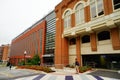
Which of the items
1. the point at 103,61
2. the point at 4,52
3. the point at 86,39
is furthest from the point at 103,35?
the point at 4,52

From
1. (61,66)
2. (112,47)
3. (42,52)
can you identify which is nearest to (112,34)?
(112,47)

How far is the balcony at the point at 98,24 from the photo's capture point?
14.4m

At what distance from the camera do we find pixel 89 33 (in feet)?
60.7

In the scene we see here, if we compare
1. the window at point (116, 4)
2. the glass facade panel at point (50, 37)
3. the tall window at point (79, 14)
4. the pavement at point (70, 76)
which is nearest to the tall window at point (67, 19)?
the tall window at point (79, 14)

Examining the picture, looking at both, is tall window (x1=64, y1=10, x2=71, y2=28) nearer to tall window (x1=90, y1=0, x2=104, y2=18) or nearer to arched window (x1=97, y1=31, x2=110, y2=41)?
tall window (x1=90, y1=0, x2=104, y2=18)

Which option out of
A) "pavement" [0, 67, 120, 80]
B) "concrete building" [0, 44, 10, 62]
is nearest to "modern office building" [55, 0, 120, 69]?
"pavement" [0, 67, 120, 80]

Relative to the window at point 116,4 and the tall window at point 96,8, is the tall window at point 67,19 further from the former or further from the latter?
the window at point 116,4

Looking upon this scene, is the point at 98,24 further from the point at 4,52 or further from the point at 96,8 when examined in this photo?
the point at 4,52

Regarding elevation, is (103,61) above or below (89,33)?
below

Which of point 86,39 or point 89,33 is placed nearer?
point 89,33

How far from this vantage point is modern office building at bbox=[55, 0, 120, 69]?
1524 centimetres

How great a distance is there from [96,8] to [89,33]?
3785 millimetres

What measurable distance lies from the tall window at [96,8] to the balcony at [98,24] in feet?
2.96

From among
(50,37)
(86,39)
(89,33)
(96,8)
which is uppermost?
(96,8)
